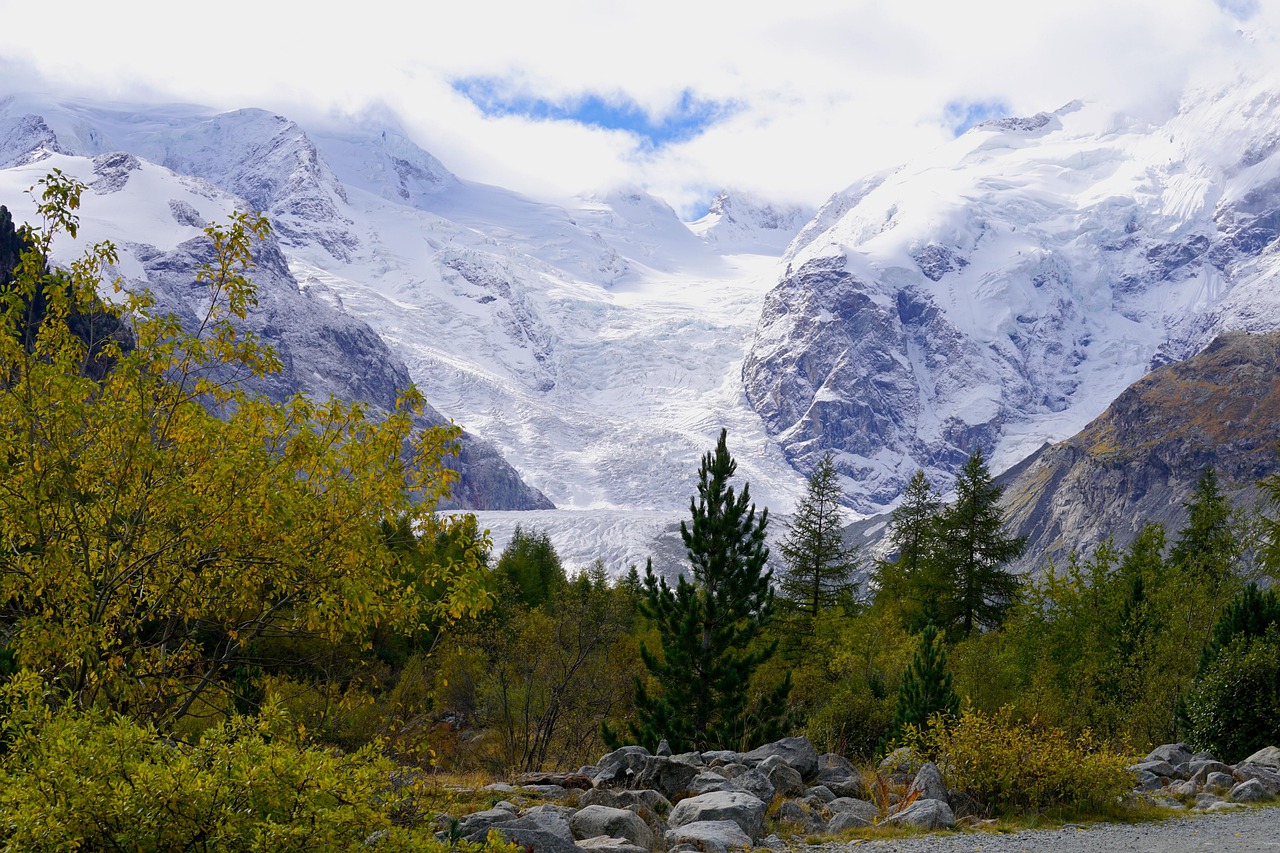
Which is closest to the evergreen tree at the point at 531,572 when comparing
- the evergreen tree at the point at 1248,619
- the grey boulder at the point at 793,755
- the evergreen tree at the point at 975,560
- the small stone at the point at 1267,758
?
the evergreen tree at the point at 975,560

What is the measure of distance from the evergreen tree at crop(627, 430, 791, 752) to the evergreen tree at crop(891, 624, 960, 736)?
3.93 m

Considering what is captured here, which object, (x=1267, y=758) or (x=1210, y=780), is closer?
(x=1210, y=780)

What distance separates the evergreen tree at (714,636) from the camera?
85.3 ft

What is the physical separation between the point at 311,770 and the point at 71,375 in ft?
16.6

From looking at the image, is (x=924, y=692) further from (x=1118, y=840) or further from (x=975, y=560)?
(x=975, y=560)

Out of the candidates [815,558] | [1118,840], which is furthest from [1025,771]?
[815,558]

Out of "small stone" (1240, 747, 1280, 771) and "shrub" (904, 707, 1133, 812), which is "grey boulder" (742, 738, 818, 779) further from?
"small stone" (1240, 747, 1280, 771)

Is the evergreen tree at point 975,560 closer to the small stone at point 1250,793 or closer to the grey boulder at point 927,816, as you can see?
the small stone at point 1250,793

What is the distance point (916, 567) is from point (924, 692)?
29229 millimetres

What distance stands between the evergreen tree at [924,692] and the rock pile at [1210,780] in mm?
3866

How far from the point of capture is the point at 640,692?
26.0 meters

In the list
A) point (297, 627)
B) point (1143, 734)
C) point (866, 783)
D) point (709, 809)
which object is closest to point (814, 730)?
point (866, 783)

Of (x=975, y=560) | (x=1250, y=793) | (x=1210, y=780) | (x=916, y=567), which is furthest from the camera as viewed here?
(x=916, y=567)

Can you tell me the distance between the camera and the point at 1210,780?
18328 millimetres
